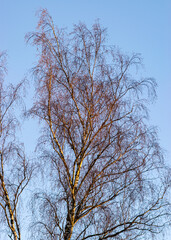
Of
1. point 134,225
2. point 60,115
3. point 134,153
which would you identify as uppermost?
point 60,115

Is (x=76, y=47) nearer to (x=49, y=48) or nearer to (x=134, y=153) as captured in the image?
(x=49, y=48)

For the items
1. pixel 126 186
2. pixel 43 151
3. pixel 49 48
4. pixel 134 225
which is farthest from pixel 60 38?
pixel 134 225

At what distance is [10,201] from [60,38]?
5100 millimetres

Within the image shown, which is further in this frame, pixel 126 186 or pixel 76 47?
pixel 76 47

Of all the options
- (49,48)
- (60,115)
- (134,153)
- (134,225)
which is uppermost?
(49,48)

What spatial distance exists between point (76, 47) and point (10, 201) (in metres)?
4.99

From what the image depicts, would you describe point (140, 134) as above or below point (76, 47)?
below

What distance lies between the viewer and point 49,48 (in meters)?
16.0

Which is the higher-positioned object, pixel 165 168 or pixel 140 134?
pixel 140 134

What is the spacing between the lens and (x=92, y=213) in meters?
14.8

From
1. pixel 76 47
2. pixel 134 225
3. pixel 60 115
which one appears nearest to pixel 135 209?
pixel 134 225

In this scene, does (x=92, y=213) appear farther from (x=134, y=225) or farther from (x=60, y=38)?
(x=60, y=38)

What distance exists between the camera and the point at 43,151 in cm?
1516

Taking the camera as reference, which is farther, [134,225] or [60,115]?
[60,115]
